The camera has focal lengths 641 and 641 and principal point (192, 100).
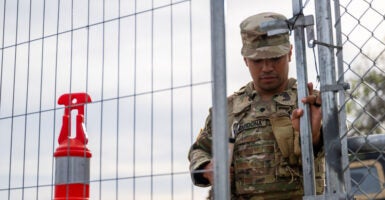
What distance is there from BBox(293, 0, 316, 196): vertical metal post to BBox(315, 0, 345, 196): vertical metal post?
73 mm

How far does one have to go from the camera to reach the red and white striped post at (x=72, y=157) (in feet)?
6.55

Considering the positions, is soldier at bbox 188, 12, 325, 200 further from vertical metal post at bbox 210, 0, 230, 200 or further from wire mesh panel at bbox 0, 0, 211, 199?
vertical metal post at bbox 210, 0, 230, 200

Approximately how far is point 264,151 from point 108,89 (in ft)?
2.25

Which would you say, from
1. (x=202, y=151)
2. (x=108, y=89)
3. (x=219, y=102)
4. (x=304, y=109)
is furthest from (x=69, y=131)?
(x=304, y=109)

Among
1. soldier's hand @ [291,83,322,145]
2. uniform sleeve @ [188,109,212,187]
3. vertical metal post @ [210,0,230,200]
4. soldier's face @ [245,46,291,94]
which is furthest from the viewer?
soldier's face @ [245,46,291,94]

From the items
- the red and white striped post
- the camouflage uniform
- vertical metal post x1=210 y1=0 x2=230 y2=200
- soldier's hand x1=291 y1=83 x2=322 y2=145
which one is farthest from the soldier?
vertical metal post x1=210 y1=0 x2=230 y2=200

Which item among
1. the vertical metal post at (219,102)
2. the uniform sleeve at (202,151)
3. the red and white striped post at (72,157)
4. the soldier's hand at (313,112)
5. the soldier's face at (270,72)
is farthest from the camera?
the soldier's face at (270,72)

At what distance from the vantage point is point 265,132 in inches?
94.3

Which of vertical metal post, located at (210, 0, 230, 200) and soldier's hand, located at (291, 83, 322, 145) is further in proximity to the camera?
soldier's hand, located at (291, 83, 322, 145)

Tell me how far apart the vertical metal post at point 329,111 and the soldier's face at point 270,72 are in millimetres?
535

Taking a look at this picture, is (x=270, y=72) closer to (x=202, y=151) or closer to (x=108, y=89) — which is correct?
(x=202, y=151)

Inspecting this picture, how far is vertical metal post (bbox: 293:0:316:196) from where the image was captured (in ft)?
Result: 6.02

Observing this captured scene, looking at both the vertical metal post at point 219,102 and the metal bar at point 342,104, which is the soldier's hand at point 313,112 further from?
the vertical metal post at point 219,102

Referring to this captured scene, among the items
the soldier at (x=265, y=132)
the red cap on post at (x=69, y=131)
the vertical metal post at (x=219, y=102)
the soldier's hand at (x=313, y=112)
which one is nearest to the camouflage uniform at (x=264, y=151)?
the soldier at (x=265, y=132)
